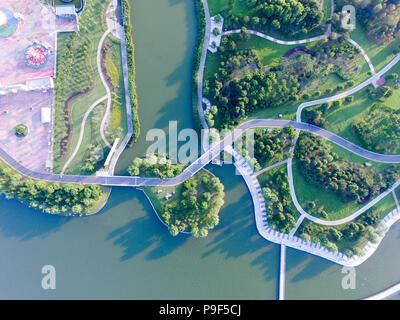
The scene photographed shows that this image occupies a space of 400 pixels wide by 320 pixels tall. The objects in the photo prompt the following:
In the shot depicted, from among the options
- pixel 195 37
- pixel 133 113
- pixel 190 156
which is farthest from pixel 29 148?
pixel 195 37

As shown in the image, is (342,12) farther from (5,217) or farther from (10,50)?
(5,217)

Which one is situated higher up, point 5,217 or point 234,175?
point 234,175

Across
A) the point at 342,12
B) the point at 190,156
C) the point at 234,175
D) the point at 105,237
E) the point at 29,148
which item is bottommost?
the point at 105,237

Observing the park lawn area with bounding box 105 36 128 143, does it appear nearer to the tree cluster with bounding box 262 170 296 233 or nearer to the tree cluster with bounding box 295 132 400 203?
the tree cluster with bounding box 262 170 296 233

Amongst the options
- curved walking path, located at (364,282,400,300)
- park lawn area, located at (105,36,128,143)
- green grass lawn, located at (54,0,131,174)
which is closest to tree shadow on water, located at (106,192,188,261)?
green grass lawn, located at (54,0,131,174)

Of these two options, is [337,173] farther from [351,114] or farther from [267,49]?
[267,49]
